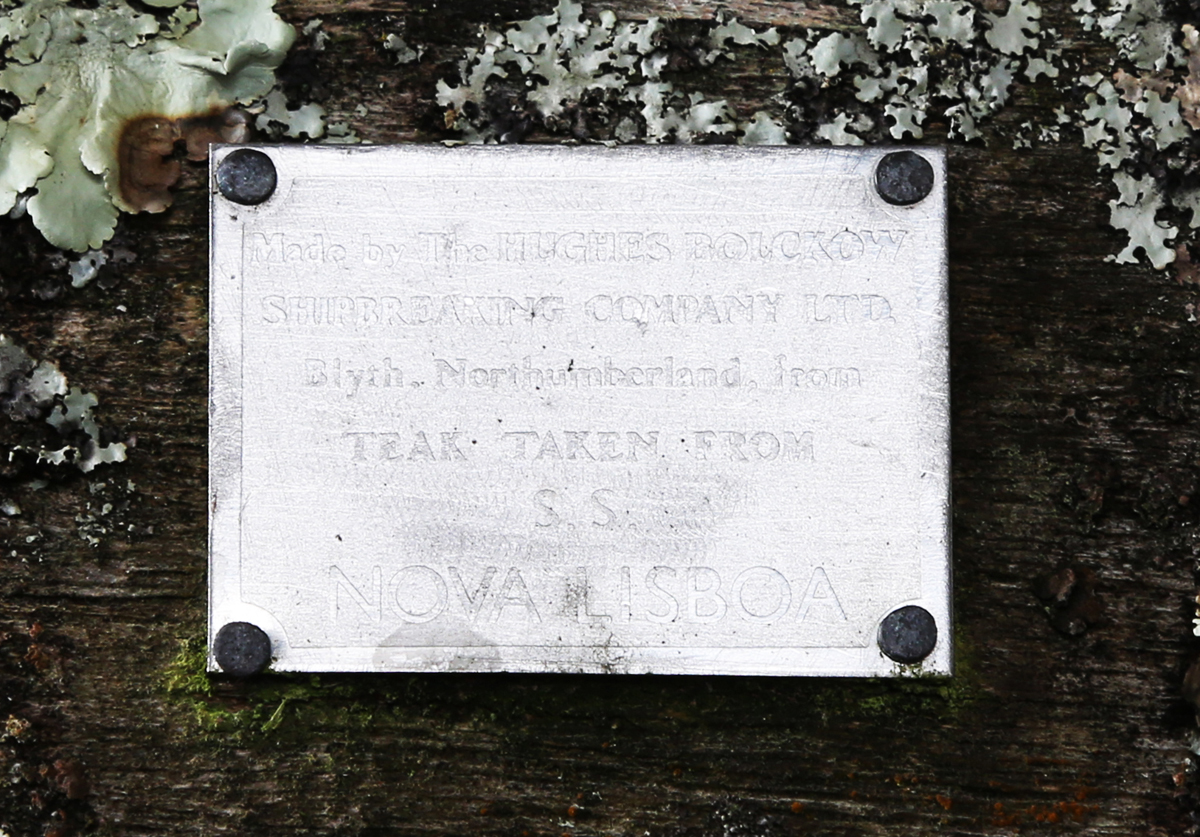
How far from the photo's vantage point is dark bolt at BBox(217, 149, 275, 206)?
2354mm

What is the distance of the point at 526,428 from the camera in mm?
2357

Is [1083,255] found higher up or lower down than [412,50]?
lower down

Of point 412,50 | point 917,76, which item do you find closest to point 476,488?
point 412,50

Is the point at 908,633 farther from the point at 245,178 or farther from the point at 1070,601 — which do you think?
the point at 245,178

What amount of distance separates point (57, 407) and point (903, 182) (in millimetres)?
2048

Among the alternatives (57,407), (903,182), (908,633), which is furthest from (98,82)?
(908,633)

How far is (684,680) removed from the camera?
241 centimetres

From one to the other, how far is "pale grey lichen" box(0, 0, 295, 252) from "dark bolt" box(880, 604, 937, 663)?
1.93 m

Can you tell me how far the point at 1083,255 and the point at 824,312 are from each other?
685 millimetres

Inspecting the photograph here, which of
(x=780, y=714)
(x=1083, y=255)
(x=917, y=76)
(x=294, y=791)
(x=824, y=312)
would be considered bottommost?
(x=294, y=791)

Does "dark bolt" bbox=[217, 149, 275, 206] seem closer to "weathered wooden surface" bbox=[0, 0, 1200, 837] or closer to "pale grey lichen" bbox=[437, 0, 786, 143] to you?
"weathered wooden surface" bbox=[0, 0, 1200, 837]

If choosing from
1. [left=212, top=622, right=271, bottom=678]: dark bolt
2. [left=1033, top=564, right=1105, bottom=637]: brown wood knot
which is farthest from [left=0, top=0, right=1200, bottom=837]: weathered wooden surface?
[left=212, top=622, right=271, bottom=678]: dark bolt

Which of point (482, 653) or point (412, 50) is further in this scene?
point (412, 50)

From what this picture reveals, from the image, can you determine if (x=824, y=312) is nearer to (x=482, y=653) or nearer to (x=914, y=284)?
(x=914, y=284)
